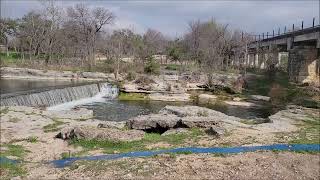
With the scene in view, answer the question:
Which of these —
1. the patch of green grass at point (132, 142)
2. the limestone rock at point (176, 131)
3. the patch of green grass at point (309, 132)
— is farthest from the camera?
the limestone rock at point (176, 131)

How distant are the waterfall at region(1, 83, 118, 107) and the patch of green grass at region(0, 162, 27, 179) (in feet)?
44.3

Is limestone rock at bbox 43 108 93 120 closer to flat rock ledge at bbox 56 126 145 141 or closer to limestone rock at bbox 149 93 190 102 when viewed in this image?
flat rock ledge at bbox 56 126 145 141

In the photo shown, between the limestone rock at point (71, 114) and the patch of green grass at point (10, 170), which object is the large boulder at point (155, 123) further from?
the limestone rock at point (71, 114)

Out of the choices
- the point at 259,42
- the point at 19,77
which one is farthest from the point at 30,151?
the point at 259,42

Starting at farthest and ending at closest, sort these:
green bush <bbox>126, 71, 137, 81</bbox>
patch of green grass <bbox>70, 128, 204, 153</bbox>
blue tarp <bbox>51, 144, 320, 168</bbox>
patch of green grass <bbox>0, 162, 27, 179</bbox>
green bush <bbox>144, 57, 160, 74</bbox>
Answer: green bush <bbox>144, 57, 160, 74</bbox>, green bush <bbox>126, 71, 137, 81</bbox>, patch of green grass <bbox>70, 128, 204, 153</bbox>, blue tarp <bbox>51, 144, 320, 168</bbox>, patch of green grass <bbox>0, 162, 27, 179</bbox>

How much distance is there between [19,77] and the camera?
43188mm

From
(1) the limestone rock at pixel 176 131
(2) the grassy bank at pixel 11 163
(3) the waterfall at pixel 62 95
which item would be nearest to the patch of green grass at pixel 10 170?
(2) the grassy bank at pixel 11 163

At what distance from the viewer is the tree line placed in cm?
5588

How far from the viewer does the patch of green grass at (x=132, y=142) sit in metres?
13.4

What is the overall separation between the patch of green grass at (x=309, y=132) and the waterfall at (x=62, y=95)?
16.9 m

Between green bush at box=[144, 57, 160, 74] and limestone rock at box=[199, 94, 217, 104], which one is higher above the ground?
green bush at box=[144, 57, 160, 74]

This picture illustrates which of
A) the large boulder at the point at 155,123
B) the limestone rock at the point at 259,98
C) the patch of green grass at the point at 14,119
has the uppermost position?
the large boulder at the point at 155,123

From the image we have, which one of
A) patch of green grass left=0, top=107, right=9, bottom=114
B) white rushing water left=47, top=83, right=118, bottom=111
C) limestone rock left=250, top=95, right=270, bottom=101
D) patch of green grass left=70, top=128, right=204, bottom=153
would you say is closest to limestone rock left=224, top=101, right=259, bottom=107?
limestone rock left=250, top=95, right=270, bottom=101

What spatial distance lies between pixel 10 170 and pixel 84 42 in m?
50.0
